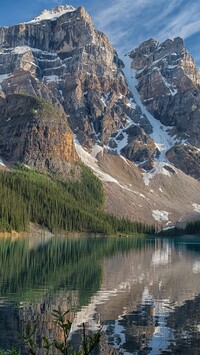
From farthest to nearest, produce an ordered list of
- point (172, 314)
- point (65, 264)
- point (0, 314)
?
point (65, 264)
point (172, 314)
point (0, 314)

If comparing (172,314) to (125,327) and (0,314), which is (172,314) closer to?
(125,327)

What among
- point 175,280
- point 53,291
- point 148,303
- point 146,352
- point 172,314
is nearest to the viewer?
point 146,352

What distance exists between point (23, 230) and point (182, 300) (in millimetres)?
148600

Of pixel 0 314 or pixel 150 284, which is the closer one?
pixel 0 314

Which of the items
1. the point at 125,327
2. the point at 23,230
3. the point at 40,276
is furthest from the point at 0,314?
the point at 23,230

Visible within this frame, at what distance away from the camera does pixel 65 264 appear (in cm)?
8125

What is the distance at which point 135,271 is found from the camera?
75.1m

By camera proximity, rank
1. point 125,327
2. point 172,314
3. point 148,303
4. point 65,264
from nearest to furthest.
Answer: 1. point 125,327
2. point 172,314
3. point 148,303
4. point 65,264

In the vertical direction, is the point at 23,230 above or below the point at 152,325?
above

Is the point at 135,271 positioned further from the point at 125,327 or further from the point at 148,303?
the point at 125,327

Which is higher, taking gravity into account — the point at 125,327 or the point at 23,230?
the point at 23,230

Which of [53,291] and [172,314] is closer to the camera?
[172,314]

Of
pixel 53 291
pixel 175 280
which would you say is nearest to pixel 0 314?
pixel 53 291

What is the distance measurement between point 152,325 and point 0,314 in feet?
38.7
